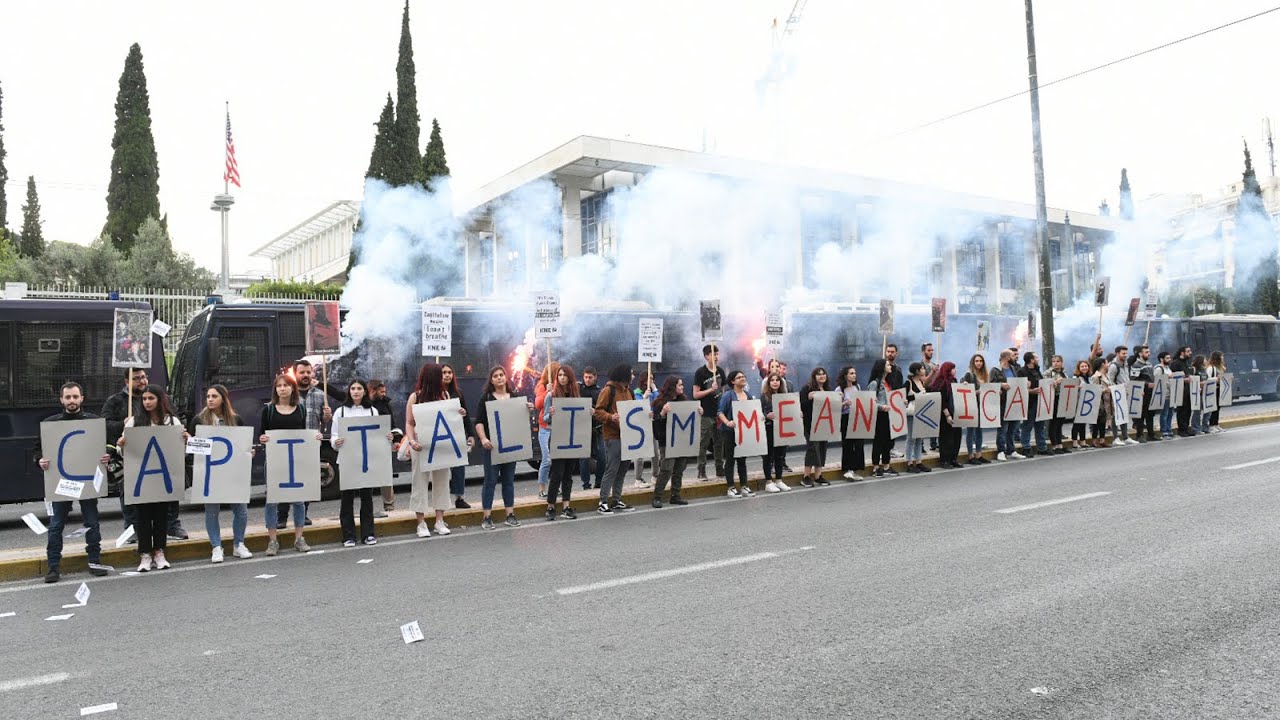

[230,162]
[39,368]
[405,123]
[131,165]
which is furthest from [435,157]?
[39,368]

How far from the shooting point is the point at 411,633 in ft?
17.9

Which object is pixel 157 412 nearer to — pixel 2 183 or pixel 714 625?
pixel 714 625

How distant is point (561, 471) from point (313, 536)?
106 inches

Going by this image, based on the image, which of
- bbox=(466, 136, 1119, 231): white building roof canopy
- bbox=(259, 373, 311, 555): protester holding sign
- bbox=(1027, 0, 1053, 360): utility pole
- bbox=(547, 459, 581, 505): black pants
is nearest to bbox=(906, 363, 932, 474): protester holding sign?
bbox=(547, 459, 581, 505): black pants

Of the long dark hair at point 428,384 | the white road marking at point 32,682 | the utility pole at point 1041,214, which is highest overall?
the utility pole at point 1041,214

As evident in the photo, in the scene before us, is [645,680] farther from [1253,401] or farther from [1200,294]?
[1200,294]

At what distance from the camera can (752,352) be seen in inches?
744

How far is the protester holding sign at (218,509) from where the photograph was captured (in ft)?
27.4

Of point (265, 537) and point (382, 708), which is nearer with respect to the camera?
point (382, 708)

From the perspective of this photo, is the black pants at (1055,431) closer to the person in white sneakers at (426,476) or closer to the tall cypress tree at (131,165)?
the person in white sneakers at (426,476)

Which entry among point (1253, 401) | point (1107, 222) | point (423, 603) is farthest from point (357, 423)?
point (1107, 222)

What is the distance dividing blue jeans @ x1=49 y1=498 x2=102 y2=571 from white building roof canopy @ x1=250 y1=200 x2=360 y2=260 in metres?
37.9

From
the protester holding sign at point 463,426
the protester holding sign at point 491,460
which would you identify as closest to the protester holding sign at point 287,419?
the protester holding sign at point 463,426

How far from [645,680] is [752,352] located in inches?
581
